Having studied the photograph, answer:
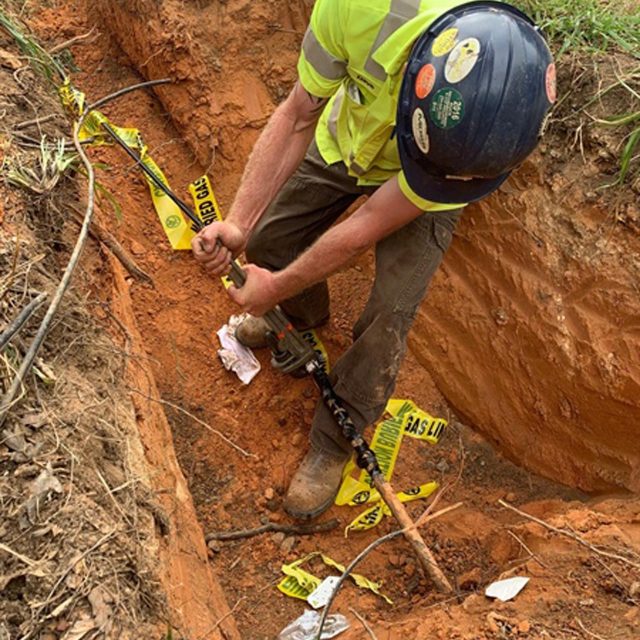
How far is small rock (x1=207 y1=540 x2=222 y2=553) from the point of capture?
268 centimetres

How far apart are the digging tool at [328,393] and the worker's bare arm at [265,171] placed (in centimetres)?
10

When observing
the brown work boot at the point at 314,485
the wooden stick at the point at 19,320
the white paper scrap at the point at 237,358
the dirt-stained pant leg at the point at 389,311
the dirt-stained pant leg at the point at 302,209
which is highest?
the wooden stick at the point at 19,320

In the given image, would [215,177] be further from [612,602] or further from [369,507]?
[612,602]

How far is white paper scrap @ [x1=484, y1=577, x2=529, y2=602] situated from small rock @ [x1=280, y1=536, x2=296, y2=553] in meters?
0.89

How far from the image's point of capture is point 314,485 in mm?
2865

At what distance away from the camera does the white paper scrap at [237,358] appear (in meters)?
3.24

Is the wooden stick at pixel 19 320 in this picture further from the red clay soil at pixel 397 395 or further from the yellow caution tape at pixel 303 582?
the yellow caution tape at pixel 303 582

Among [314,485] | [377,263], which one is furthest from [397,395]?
[377,263]

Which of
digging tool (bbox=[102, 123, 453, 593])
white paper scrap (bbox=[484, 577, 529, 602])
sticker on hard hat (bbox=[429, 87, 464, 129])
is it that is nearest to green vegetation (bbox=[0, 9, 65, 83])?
digging tool (bbox=[102, 123, 453, 593])

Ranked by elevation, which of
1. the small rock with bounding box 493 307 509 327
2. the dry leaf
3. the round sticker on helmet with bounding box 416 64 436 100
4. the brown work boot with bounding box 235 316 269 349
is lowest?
the small rock with bounding box 493 307 509 327

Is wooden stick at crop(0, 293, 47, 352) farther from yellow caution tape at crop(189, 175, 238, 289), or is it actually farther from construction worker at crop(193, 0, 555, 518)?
yellow caution tape at crop(189, 175, 238, 289)

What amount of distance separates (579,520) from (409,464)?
95 cm

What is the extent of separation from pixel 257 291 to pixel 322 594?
1116mm

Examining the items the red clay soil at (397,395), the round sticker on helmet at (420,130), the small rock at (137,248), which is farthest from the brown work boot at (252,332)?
Result: the round sticker on helmet at (420,130)
